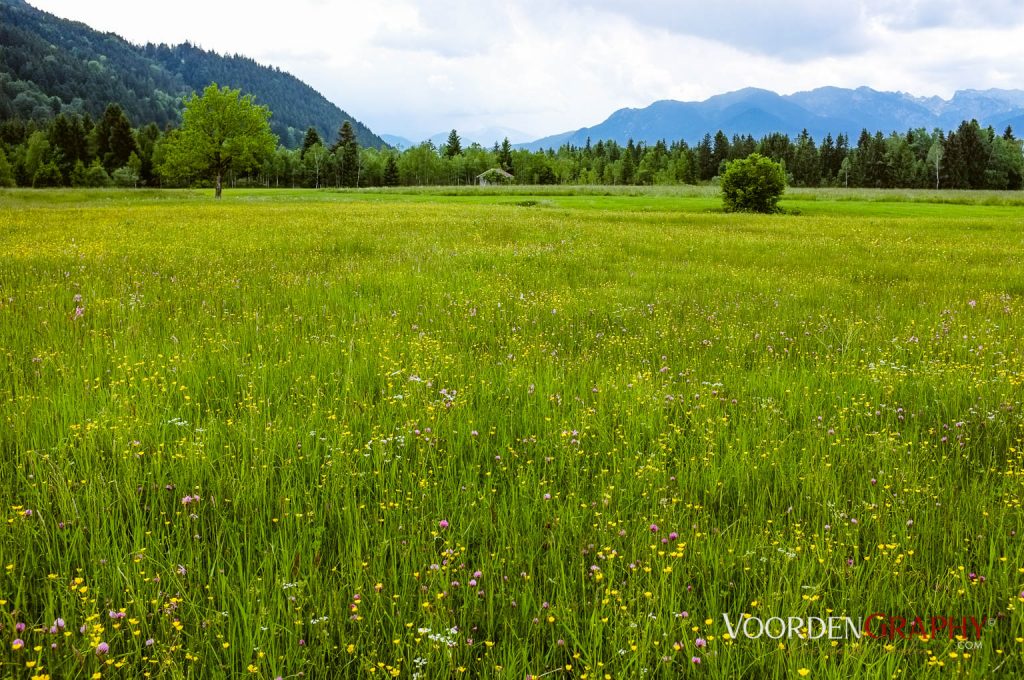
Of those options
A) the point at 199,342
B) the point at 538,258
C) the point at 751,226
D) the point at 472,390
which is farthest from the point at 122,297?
the point at 751,226

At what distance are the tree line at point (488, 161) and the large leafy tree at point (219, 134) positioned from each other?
37.1 ft

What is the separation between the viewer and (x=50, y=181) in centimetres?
10050

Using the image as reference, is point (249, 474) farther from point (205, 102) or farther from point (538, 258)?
point (205, 102)

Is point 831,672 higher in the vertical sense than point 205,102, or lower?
lower

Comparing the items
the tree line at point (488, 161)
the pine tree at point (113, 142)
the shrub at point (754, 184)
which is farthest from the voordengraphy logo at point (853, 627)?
the pine tree at point (113, 142)

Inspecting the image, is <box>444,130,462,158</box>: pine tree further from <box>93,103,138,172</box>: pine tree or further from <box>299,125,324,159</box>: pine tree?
<box>93,103,138,172</box>: pine tree

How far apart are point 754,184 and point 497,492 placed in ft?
145

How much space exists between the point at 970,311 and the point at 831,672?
28.8ft

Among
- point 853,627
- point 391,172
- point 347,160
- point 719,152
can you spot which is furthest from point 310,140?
point 853,627

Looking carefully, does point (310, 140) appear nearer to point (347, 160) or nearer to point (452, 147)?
point (347, 160)

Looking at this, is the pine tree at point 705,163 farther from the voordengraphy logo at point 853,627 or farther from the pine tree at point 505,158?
the voordengraphy logo at point 853,627

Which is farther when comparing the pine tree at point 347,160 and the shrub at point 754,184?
the pine tree at point 347,160

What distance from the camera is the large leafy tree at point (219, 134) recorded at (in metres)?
66.7

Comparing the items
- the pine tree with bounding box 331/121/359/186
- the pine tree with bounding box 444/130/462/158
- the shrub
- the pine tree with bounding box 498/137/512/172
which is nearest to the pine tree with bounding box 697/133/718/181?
the pine tree with bounding box 498/137/512/172
